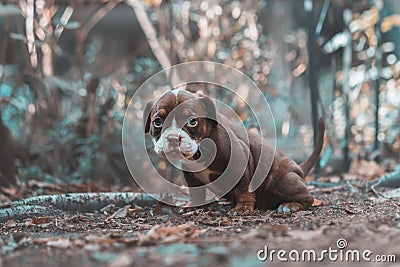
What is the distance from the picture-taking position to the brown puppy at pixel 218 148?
3.04 metres

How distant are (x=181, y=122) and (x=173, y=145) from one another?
157 mm

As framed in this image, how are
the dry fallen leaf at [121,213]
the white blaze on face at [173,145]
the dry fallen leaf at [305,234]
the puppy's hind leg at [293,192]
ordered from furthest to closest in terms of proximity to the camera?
1. the dry fallen leaf at [121,213]
2. the puppy's hind leg at [293,192]
3. the white blaze on face at [173,145]
4. the dry fallen leaf at [305,234]

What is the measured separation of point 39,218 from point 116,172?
2290 millimetres

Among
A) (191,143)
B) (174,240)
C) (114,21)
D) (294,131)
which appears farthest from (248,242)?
(114,21)

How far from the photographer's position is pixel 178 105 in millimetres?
3068

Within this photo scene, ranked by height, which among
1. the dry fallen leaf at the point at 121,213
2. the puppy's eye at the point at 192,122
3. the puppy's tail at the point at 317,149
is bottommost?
the dry fallen leaf at the point at 121,213

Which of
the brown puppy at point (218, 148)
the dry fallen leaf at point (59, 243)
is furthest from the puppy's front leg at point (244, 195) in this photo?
the dry fallen leaf at point (59, 243)

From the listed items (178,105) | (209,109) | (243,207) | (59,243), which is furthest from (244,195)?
(59,243)

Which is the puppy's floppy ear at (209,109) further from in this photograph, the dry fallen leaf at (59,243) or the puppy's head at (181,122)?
the dry fallen leaf at (59,243)

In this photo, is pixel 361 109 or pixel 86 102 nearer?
pixel 86 102

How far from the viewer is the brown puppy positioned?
3035 mm

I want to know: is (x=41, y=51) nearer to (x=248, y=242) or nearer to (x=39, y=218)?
(x=39, y=218)

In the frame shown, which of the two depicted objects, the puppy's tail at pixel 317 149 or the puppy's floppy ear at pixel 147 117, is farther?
the puppy's tail at pixel 317 149

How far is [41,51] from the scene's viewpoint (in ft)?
21.0
